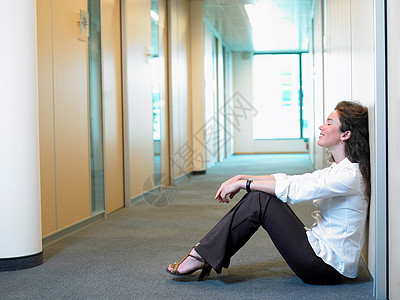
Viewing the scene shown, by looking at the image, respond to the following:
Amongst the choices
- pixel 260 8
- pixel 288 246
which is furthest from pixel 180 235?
pixel 260 8

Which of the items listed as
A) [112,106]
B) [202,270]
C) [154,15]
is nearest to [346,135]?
[202,270]

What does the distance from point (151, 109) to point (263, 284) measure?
4886mm

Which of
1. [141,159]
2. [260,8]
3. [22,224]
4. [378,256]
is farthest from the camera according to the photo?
[260,8]

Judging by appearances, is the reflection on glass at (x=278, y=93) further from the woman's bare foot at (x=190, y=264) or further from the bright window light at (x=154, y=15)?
the woman's bare foot at (x=190, y=264)

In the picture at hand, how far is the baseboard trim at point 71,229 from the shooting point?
4.25 meters

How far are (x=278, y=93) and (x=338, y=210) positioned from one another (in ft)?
52.9

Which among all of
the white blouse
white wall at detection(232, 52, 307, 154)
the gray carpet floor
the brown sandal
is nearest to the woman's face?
the white blouse

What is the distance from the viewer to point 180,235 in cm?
457

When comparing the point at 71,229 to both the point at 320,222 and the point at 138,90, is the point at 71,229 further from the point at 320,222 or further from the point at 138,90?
the point at 138,90

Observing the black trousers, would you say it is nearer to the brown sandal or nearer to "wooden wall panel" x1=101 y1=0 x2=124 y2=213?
the brown sandal

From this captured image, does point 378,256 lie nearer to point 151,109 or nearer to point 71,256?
point 71,256

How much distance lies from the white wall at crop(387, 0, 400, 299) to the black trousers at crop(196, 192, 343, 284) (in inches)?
17.5

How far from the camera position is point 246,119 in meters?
18.7

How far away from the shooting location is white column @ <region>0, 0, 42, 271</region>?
10.9 feet
